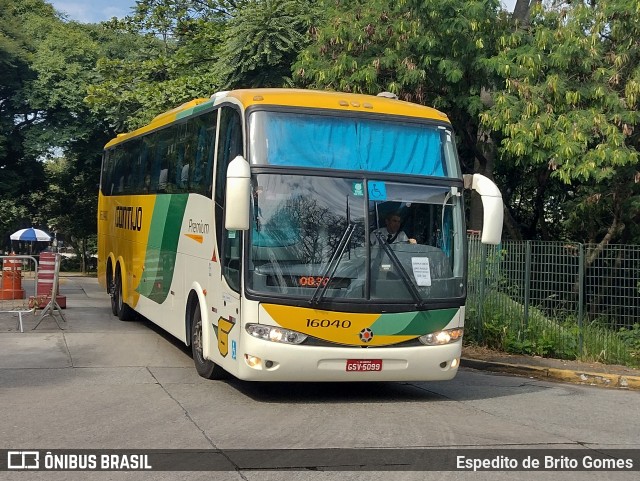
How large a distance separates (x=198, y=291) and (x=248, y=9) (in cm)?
1386

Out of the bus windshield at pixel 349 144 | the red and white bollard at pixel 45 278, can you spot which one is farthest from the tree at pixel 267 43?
the bus windshield at pixel 349 144

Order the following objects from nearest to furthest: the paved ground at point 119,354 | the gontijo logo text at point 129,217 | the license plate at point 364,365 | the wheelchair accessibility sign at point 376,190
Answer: the license plate at point 364,365, the wheelchair accessibility sign at point 376,190, the paved ground at point 119,354, the gontijo logo text at point 129,217

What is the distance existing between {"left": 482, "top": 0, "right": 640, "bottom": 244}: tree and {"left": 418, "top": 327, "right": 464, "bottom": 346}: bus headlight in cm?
726

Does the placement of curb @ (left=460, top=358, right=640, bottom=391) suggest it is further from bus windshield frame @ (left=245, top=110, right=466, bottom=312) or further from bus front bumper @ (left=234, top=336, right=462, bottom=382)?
bus front bumper @ (left=234, top=336, right=462, bottom=382)

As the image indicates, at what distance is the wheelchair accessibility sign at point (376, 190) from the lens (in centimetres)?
987

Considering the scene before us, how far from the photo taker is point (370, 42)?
19.7 m

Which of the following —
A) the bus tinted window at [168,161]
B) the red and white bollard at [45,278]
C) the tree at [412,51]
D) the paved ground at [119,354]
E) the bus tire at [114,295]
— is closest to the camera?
the bus tinted window at [168,161]

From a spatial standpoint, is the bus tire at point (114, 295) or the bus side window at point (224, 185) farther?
the bus tire at point (114, 295)

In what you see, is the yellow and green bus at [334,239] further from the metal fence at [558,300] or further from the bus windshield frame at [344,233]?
the metal fence at [558,300]

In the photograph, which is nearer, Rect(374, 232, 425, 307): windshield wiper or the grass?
Rect(374, 232, 425, 307): windshield wiper

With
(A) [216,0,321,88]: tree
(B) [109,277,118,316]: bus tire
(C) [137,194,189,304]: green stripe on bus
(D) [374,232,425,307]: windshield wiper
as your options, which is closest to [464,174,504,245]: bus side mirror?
(D) [374,232,425,307]: windshield wiper

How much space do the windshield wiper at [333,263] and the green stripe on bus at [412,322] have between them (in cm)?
69

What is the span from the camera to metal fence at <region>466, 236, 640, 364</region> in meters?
14.1

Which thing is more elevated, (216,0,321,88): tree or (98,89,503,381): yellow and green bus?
(216,0,321,88): tree
